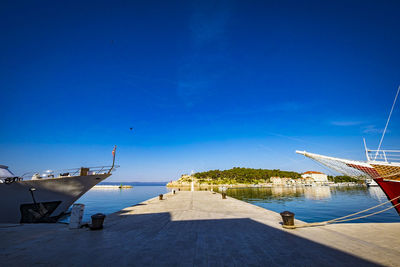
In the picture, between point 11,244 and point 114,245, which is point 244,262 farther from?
point 11,244

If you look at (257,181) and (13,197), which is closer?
(13,197)

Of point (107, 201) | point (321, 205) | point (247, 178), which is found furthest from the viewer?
point (247, 178)

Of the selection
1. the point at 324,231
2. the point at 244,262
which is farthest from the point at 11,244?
the point at 324,231

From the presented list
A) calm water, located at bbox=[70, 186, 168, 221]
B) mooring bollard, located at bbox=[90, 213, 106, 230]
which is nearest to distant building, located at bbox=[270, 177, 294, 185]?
calm water, located at bbox=[70, 186, 168, 221]

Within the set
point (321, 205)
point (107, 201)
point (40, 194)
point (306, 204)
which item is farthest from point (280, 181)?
point (40, 194)

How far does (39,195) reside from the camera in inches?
611

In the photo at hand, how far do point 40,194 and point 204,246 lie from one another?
17310mm

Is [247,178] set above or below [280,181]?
above

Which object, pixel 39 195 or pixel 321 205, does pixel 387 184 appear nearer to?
pixel 321 205

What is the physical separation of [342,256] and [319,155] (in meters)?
8.19

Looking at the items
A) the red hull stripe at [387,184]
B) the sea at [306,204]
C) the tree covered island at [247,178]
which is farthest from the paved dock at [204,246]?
the tree covered island at [247,178]

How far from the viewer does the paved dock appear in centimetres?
490

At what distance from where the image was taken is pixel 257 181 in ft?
423

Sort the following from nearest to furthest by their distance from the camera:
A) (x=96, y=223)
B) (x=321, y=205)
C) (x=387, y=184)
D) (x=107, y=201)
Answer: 1. (x=96, y=223)
2. (x=387, y=184)
3. (x=321, y=205)
4. (x=107, y=201)
